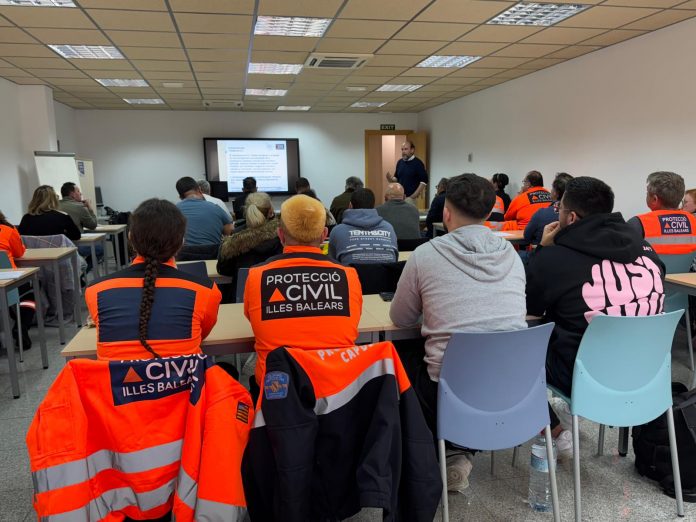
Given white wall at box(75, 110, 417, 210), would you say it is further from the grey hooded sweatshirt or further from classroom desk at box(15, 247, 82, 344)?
the grey hooded sweatshirt

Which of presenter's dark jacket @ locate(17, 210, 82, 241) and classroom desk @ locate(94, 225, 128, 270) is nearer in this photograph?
presenter's dark jacket @ locate(17, 210, 82, 241)

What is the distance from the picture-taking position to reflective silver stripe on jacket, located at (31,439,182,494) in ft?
4.18

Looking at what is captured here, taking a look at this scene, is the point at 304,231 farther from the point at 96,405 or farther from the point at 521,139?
the point at 521,139

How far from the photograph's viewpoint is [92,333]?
6.46ft

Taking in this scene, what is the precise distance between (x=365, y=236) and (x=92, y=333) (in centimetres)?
184

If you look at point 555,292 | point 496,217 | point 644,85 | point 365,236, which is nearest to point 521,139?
point 496,217

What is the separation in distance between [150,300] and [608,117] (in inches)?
223

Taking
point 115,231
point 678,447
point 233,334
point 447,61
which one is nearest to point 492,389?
point 233,334

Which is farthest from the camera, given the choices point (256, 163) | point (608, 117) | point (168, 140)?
point (256, 163)

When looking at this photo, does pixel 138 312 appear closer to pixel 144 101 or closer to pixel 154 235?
pixel 154 235

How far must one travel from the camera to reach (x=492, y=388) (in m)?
1.67

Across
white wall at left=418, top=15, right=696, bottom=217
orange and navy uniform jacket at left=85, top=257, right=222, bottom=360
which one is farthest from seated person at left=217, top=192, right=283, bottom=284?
white wall at left=418, top=15, right=696, bottom=217

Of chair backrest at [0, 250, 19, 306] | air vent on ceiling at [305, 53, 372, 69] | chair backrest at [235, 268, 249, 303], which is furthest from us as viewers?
air vent on ceiling at [305, 53, 372, 69]

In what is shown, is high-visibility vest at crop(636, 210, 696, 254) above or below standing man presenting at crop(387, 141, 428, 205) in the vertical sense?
below
